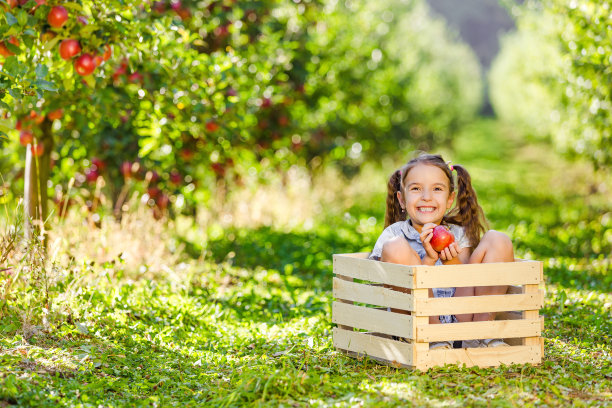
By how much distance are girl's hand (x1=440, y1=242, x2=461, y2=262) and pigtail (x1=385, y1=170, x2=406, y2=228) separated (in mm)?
568

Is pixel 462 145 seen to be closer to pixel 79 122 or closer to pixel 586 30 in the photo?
pixel 586 30

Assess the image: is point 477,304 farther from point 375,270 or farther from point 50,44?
point 50,44

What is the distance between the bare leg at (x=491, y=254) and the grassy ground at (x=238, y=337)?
43cm

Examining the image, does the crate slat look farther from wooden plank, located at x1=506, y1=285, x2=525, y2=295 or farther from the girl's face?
the girl's face

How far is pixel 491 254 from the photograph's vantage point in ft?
13.1

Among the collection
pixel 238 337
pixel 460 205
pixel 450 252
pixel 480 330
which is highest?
pixel 460 205

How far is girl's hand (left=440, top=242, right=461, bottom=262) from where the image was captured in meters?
3.89

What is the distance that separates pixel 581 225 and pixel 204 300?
614 cm

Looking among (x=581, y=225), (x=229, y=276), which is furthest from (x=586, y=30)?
(x=229, y=276)

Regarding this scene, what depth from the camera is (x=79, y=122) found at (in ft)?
18.8

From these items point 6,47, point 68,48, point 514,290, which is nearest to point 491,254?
point 514,290

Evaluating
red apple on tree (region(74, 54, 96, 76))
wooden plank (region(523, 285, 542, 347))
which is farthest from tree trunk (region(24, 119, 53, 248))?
wooden plank (region(523, 285, 542, 347))

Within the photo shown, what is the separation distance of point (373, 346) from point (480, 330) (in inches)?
22.5

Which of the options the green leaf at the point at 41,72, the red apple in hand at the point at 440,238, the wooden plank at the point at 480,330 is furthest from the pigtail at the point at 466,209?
the green leaf at the point at 41,72
